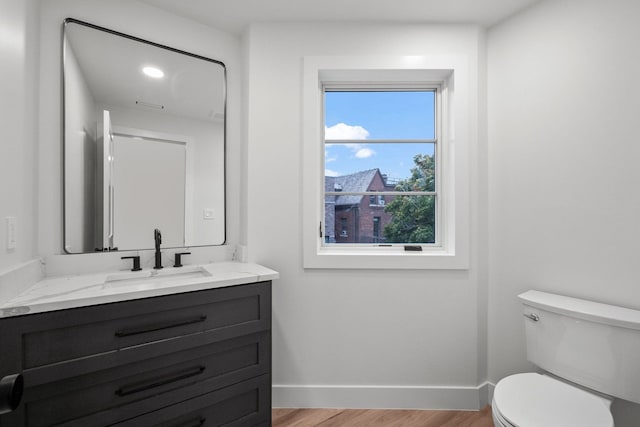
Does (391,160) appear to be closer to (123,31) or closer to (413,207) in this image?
(413,207)

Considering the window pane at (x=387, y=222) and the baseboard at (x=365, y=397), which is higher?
the window pane at (x=387, y=222)

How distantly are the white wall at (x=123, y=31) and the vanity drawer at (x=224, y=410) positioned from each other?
0.82 m

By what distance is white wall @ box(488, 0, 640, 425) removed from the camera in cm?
141

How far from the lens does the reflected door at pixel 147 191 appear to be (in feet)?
5.42

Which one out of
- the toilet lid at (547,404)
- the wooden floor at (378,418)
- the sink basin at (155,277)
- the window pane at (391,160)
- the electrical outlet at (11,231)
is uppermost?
the window pane at (391,160)

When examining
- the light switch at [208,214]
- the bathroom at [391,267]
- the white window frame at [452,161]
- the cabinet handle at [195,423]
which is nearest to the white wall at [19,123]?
the bathroom at [391,267]

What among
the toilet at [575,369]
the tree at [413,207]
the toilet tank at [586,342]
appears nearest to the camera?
the toilet at [575,369]

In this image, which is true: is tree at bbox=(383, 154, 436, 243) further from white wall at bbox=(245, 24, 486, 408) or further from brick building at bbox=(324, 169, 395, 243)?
white wall at bbox=(245, 24, 486, 408)

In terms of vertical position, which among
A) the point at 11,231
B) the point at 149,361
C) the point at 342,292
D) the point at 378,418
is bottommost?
the point at 378,418

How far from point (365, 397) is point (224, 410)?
86cm

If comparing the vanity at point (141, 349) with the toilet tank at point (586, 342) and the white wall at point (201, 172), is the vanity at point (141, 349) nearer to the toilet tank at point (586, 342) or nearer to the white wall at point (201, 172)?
the white wall at point (201, 172)

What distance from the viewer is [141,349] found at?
1.22 m

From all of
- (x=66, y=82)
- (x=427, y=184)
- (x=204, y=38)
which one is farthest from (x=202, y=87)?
(x=427, y=184)

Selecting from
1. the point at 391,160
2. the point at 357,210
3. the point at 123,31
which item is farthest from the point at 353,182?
the point at 123,31
